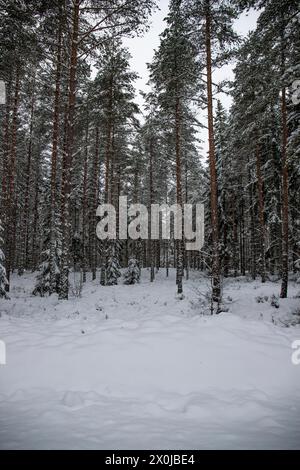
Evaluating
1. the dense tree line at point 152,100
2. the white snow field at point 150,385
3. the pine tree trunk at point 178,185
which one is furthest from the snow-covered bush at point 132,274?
the white snow field at point 150,385

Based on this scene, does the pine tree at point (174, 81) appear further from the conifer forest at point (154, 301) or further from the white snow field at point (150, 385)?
the white snow field at point (150, 385)

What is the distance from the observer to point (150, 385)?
4.20m

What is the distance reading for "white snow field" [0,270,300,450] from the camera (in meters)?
3.04

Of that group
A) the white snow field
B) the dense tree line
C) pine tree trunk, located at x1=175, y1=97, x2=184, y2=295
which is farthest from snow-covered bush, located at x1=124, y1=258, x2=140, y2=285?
the white snow field

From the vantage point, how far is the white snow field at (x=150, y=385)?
3.04m

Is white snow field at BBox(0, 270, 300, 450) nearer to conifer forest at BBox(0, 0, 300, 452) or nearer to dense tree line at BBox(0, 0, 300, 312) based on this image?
conifer forest at BBox(0, 0, 300, 452)

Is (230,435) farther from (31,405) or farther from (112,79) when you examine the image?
(112,79)

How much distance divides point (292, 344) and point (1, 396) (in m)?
5.04

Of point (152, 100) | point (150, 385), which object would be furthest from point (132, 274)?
point (150, 385)

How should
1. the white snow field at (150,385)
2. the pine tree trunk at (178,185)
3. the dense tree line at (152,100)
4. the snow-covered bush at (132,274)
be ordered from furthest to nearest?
the snow-covered bush at (132,274) → the pine tree trunk at (178,185) → the dense tree line at (152,100) → the white snow field at (150,385)

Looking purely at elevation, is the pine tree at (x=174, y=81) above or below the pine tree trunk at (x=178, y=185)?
above

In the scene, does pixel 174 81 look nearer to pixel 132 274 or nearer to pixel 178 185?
pixel 178 185

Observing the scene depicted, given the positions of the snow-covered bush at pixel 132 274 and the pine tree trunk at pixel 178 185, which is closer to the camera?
the pine tree trunk at pixel 178 185
